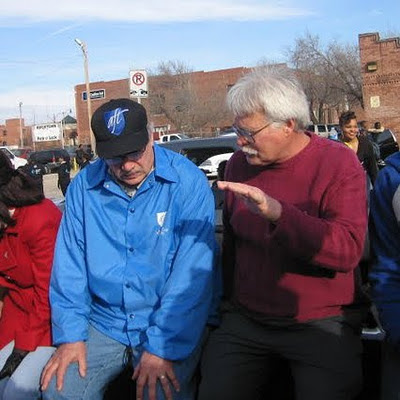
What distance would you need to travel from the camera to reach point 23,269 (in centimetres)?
299

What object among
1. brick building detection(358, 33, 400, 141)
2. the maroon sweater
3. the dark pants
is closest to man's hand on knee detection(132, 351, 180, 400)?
the dark pants

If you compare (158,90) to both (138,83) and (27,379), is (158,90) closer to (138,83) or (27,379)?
(138,83)

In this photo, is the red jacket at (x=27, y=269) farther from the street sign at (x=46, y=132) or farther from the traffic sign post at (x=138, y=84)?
the street sign at (x=46, y=132)

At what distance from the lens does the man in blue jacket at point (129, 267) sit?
2.63m

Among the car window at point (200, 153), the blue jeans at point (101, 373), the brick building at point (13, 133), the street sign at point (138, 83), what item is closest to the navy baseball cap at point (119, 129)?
the blue jeans at point (101, 373)

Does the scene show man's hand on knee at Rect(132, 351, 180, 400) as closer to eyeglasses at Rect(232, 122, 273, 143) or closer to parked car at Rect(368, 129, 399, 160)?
eyeglasses at Rect(232, 122, 273, 143)

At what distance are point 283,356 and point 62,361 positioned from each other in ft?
3.13

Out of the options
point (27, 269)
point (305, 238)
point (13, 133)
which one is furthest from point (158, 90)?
point (305, 238)

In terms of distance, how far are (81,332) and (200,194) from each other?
0.83 metres

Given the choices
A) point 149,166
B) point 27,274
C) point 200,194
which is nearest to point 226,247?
point 200,194

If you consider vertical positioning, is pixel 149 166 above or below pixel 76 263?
above

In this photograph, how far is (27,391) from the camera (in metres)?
2.69

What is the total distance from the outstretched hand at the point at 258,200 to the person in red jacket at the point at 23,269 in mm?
1199

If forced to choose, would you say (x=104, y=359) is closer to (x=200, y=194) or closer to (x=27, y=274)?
(x=27, y=274)
